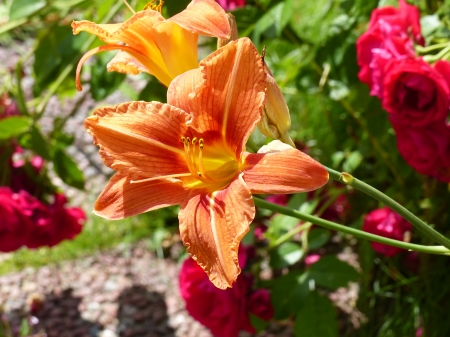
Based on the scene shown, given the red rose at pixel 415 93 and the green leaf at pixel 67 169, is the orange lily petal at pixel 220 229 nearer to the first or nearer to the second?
the red rose at pixel 415 93

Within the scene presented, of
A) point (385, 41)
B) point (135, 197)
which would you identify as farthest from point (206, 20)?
point (385, 41)

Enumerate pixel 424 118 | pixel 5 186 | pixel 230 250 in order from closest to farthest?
pixel 230 250, pixel 424 118, pixel 5 186

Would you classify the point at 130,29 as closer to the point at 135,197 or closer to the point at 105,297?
the point at 135,197

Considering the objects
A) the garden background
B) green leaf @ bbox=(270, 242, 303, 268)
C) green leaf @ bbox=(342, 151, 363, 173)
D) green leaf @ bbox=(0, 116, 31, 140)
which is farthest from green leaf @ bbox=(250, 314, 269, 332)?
green leaf @ bbox=(0, 116, 31, 140)

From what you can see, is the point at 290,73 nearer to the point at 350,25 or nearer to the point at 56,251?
the point at 350,25

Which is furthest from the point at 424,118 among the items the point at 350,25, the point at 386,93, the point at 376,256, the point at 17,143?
the point at 17,143
